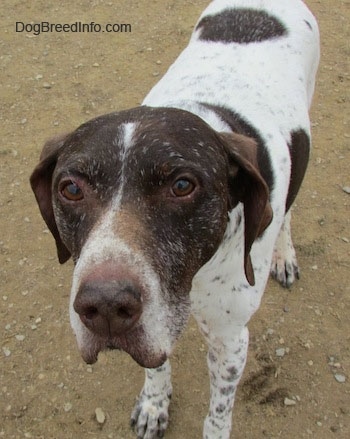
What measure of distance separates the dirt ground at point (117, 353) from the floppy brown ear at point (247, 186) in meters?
1.72

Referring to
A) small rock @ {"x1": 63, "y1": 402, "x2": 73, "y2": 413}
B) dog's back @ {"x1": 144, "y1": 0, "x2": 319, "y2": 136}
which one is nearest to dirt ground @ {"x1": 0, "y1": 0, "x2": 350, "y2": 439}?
small rock @ {"x1": 63, "y1": 402, "x2": 73, "y2": 413}

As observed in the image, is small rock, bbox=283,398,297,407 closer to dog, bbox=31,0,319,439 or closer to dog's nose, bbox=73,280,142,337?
dog, bbox=31,0,319,439

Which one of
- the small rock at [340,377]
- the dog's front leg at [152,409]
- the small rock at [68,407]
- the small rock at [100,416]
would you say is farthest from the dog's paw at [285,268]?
the small rock at [68,407]

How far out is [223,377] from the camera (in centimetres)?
343

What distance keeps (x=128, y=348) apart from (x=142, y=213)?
1.58ft

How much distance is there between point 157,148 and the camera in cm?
227

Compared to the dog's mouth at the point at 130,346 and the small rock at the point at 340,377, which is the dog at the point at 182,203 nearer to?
the dog's mouth at the point at 130,346

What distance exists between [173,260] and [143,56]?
16.5ft

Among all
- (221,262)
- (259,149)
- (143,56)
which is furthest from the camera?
(143,56)

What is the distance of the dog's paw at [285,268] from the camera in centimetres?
466

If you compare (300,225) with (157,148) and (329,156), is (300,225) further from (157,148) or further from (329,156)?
(157,148)

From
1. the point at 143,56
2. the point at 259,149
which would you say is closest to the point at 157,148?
the point at 259,149

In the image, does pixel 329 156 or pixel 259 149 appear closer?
pixel 259 149

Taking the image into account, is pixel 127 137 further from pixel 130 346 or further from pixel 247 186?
pixel 130 346
